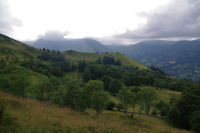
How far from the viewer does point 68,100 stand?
29.0 m

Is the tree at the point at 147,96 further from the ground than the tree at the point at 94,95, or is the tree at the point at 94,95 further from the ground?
the tree at the point at 94,95

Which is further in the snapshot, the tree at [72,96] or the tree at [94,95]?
the tree at [94,95]


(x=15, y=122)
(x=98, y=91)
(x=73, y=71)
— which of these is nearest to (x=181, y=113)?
(x=98, y=91)

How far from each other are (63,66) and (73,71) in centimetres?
1445

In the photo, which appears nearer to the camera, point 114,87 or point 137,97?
point 137,97

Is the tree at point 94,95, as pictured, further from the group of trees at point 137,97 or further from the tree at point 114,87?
the tree at point 114,87

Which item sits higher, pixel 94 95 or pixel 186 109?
pixel 94 95

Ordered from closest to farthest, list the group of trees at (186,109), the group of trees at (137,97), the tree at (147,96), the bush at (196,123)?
1. the bush at (196,123)
2. the group of trees at (186,109)
3. the group of trees at (137,97)
4. the tree at (147,96)

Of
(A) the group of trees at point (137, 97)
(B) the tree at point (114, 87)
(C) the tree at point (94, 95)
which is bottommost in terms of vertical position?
(B) the tree at point (114, 87)

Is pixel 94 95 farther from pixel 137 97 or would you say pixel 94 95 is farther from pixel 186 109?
pixel 186 109

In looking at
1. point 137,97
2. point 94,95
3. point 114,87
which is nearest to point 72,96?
point 94,95

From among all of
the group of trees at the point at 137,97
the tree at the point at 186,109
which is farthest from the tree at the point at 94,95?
the tree at the point at 186,109

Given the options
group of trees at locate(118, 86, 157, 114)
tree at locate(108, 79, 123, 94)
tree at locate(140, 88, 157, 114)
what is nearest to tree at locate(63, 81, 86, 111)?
group of trees at locate(118, 86, 157, 114)

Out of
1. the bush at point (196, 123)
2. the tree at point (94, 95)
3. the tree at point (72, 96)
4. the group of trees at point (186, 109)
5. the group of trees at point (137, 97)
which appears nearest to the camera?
the bush at point (196, 123)
